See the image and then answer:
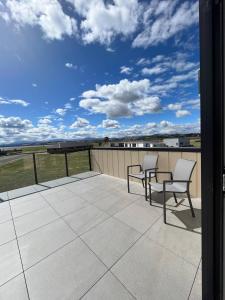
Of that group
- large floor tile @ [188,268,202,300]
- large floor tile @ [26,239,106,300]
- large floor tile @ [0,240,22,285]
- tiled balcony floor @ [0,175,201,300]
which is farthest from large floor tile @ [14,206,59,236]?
large floor tile @ [188,268,202,300]

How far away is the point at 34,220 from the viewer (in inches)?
91.9

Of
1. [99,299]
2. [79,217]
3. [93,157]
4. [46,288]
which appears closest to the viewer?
[99,299]

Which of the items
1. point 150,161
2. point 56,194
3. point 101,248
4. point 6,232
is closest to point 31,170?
point 56,194

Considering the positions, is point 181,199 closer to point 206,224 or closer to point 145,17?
point 206,224

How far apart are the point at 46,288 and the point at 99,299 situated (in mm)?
469

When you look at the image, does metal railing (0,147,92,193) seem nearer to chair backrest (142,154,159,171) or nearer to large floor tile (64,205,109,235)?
large floor tile (64,205,109,235)

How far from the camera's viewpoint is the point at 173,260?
1417mm

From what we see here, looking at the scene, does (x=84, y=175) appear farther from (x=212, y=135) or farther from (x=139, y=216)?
(x=212, y=135)

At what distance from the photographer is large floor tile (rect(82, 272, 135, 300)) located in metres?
1.12

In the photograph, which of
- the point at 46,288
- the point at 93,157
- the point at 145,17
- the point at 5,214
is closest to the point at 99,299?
the point at 46,288

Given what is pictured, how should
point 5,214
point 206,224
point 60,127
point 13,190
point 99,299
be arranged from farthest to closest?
1. point 60,127
2. point 13,190
3. point 5,214
4. point 99,299
5. point 206,224

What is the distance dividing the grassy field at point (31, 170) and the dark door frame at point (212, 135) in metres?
4.40

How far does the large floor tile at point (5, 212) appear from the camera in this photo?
245 cm

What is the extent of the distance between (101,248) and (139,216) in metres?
0.82
